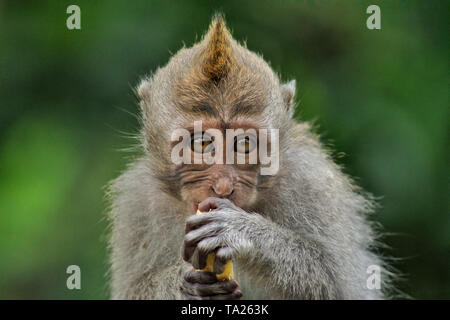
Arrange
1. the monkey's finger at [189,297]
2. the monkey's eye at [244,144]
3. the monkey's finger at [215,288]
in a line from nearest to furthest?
the monkey's finger at [215,288]
the monkey's finger at [189,297]
the monkey's eye at [244,144]

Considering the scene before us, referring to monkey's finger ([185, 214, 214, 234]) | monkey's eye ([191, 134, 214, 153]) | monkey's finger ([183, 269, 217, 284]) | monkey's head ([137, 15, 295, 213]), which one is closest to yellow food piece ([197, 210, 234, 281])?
monkey's finger ([183, 269, 217, 284])

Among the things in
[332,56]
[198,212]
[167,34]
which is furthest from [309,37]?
[198,212]

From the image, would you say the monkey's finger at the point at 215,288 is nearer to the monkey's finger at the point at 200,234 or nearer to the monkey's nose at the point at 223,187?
the monkey's finger at the point at 200,234

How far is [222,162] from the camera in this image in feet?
16.4

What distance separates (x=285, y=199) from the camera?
5969 mm

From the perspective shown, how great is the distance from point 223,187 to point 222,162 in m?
0.22

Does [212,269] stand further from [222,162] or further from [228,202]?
[222,162]

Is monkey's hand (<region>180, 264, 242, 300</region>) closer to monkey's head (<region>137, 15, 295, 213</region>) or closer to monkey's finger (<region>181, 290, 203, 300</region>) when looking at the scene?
monkey's finger (<region>181, 290, 203, 300</region>)

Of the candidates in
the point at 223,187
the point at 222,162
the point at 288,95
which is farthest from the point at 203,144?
the point at 288,95

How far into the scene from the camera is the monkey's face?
16.4 ft

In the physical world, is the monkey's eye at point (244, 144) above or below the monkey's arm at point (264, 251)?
above

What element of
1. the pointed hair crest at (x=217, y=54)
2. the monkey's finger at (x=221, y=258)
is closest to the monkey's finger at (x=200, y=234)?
the monkey's finger at (x=221, y=258)

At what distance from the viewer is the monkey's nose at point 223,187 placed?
16.1ft

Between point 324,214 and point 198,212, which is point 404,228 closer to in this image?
point 324,214
